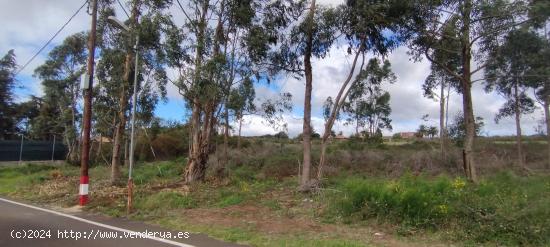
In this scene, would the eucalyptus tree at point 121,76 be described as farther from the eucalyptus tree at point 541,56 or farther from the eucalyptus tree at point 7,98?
the eucalyptus tree at point 7,98

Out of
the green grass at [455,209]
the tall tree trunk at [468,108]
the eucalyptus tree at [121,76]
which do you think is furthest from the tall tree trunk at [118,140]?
the tall tree trunk at [468,108]

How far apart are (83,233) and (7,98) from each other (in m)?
48.1

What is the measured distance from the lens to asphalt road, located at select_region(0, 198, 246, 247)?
9195 millimetres

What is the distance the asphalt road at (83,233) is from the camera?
30.2ft

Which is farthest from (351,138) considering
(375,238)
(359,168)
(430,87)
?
(375,238)

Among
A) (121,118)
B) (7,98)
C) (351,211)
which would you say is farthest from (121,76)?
(7,98)

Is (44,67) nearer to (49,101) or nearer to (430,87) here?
(49,101)

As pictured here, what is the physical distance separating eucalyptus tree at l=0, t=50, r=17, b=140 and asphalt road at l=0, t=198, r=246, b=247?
42.1m

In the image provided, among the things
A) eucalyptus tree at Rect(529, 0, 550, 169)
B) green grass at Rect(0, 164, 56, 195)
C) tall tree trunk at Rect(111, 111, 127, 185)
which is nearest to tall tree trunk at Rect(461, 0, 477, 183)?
eucalyptus tree at Rect(529, 0, 550, 169)

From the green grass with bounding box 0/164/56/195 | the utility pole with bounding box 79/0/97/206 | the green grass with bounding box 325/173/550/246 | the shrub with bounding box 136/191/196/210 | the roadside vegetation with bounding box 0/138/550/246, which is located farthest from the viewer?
the green grass with bounding box 0/164/56/195

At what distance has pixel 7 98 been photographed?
5147 centimetres

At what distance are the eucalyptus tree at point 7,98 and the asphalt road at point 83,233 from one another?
42137 millimetres

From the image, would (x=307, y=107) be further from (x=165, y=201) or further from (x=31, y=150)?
(x=31, y=150)

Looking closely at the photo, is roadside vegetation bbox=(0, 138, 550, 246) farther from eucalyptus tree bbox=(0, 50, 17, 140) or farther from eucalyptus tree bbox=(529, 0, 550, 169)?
eucalyptus tree bbox=(0, 50, 17, 140)
